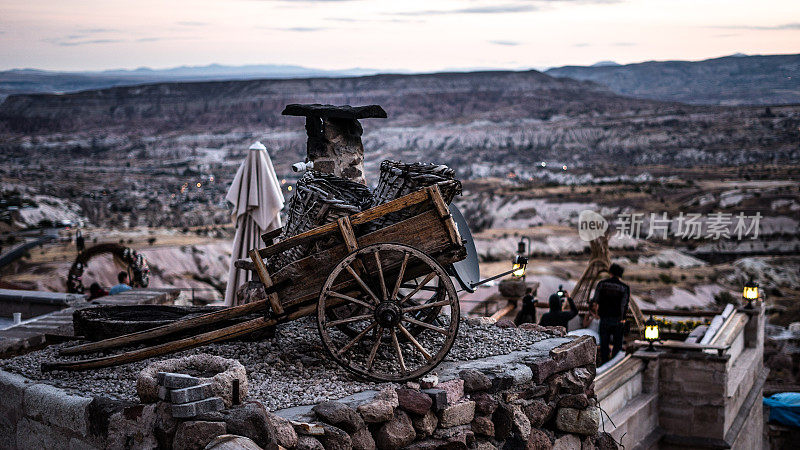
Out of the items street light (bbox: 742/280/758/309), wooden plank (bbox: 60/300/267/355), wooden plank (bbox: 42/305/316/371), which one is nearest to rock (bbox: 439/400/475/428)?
wooden plank (bbox: 42/305/316/371)

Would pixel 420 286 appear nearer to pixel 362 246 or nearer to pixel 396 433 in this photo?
pixel 362 246

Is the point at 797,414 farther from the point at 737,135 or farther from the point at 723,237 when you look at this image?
the point at 737,135

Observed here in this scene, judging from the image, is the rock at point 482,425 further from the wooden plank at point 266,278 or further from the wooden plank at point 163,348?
the wooden plank at point 266,278

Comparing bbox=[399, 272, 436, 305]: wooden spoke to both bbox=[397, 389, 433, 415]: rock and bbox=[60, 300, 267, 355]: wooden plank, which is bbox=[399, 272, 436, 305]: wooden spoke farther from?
Answer: bbox=[60, 300, 267, 355]: wooden plank

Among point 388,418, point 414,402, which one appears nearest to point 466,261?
point 414,402

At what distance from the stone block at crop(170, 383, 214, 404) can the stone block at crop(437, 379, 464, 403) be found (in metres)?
1.53

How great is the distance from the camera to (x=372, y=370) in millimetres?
5395

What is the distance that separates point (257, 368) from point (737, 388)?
9173 mm

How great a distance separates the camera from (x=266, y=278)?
18.2ft

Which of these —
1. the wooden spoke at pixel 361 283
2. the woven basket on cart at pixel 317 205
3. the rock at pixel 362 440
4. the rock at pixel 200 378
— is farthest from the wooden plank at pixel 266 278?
the rock at pixel 362 440

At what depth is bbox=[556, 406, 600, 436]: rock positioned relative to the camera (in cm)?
609

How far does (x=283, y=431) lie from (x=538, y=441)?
218cm

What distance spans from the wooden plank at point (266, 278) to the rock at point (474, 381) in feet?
4.29

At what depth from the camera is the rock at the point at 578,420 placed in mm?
6086
